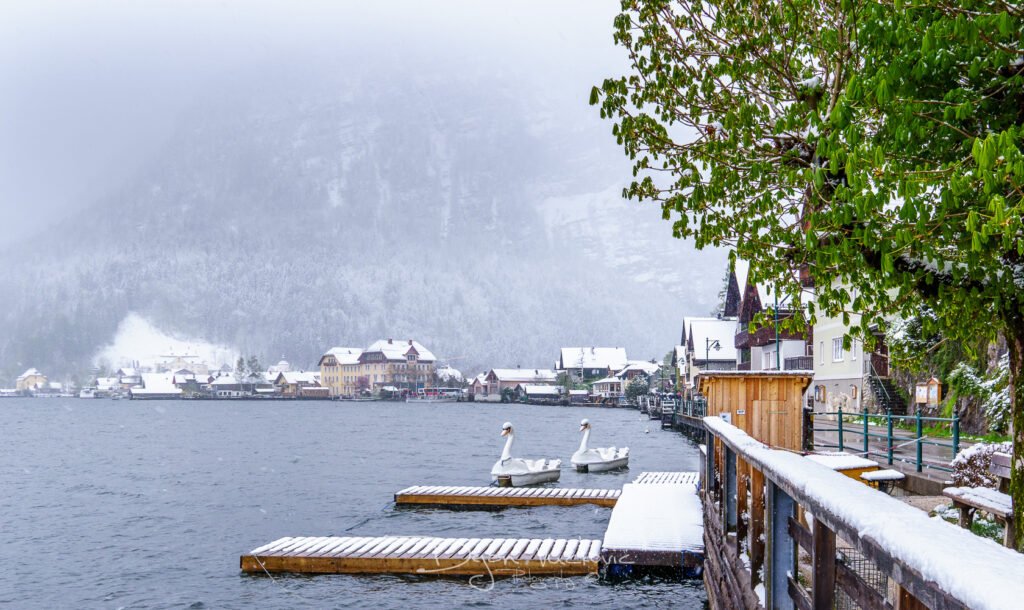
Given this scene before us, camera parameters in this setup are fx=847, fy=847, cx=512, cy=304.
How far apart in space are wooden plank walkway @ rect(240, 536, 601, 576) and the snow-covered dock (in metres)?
1.13

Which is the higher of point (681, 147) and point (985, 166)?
point (681, 147)

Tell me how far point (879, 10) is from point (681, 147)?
373 centimetres

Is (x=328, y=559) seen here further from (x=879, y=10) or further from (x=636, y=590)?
(x=879, y=10)

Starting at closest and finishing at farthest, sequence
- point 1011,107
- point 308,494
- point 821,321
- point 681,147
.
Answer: point 1011,107
point 681,147
point 308,494
point 821,321

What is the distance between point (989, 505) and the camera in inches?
338

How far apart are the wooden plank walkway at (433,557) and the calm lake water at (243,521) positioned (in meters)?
0.23

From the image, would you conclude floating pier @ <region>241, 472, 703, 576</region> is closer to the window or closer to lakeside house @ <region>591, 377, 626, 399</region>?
the window

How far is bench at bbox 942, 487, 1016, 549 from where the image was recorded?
8.19 m

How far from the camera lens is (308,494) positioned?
120 feet

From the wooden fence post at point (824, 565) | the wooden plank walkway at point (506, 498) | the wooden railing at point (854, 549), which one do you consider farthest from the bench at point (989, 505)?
the wooden plank walkway at point (506, 498)

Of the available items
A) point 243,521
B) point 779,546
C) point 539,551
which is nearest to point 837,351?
point 243,521

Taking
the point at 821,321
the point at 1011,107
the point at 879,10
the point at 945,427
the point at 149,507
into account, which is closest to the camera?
the point at 879,10

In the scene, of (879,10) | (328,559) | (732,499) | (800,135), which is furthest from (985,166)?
(328,559)

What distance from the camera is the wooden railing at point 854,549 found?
7.17 feet
